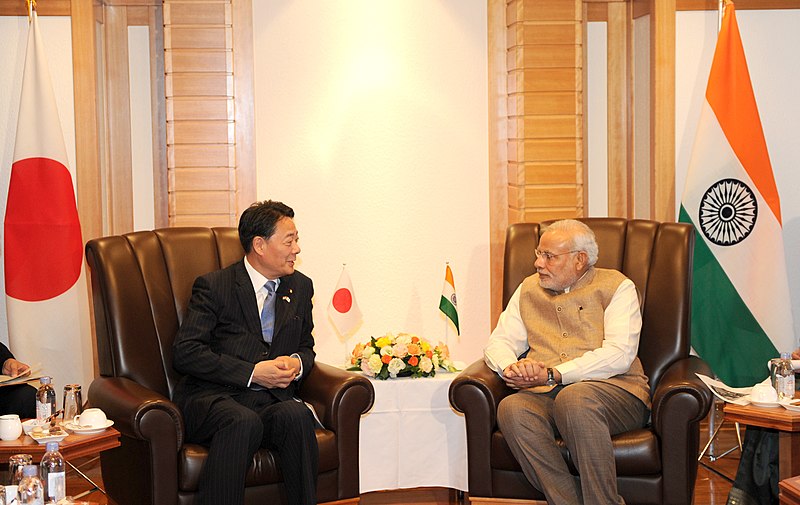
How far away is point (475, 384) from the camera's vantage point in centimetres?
337

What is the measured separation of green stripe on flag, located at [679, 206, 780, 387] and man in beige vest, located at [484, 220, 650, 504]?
1.02 meters

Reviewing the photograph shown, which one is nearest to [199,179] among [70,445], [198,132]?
[198,132]

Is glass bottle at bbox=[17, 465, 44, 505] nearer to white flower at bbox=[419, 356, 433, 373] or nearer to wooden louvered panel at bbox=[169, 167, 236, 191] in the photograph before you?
white flower at bbox=[419, 356, 433, 373]

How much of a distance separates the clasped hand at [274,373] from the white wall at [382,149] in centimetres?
119

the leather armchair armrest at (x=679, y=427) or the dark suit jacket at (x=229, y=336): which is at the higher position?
the dark suit jacket at (x=229, y=336)

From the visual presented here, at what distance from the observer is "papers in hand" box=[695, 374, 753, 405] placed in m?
3.21

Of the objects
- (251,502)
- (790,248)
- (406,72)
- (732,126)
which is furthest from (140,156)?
(790,248)

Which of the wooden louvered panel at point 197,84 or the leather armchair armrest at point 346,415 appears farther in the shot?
the wooden louvered panel at point 197,84

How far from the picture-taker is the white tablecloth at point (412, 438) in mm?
3834

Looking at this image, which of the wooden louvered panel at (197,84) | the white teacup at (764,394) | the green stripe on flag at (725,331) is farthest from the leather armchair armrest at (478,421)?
the wooden louvered panel at (197,84)

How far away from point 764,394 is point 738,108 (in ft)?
5.74

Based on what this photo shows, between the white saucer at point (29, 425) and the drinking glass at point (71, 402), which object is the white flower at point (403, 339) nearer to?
the drinking glass at point (71, 402)

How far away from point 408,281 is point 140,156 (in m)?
1.43

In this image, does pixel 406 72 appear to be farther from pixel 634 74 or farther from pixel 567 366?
pixel 567 366
